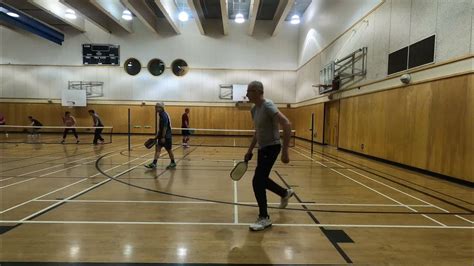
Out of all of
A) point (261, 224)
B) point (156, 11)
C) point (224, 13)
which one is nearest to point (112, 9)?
point (156, 11)

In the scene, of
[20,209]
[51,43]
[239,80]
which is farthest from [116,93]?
[20,209]

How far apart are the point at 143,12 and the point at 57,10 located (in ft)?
17.3

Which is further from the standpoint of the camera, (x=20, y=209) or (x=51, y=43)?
(x=51, y=43)

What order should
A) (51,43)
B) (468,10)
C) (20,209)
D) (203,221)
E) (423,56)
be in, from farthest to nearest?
(51,43), (423,56), (468,10), (20,209), (203,221)

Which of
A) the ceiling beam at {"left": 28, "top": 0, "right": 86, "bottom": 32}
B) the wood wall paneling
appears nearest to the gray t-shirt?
the wood wall paneling

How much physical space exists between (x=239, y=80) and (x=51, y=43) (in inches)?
Result: 601

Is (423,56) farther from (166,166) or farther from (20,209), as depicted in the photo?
(20,209)

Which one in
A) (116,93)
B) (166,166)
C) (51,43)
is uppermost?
(51,43)

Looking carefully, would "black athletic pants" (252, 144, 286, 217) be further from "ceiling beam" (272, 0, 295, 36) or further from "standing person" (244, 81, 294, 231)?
"ceiling beam" (272, 0, 295, 36)

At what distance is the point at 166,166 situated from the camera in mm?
9047

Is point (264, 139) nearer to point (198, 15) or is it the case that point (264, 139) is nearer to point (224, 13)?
point (224, 13)

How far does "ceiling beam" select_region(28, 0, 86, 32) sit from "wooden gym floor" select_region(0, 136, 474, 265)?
1441 cm

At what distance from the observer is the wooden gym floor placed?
3.16m

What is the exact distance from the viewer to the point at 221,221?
13.8 feet
